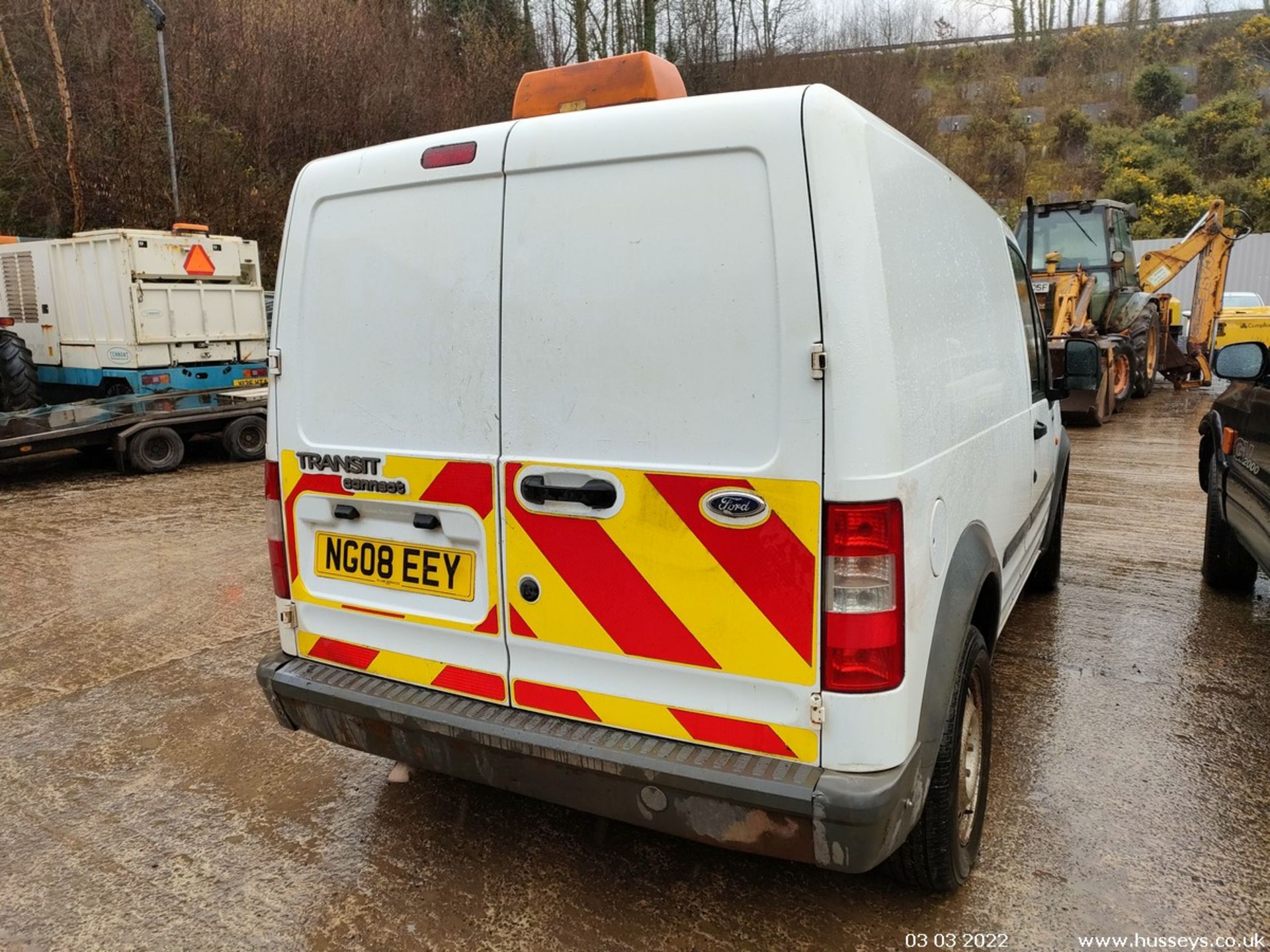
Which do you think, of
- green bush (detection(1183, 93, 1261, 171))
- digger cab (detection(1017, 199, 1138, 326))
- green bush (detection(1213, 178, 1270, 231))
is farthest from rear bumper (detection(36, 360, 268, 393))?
green bush (detection(1183, 93, 1261, 171))

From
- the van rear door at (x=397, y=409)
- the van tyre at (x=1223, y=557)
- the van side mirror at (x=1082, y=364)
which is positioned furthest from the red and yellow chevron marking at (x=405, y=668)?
the van tyre at (x=1223, y=557)

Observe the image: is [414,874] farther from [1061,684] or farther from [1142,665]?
[1142,665]

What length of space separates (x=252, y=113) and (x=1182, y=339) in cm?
1837

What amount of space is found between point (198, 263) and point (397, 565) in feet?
30.7

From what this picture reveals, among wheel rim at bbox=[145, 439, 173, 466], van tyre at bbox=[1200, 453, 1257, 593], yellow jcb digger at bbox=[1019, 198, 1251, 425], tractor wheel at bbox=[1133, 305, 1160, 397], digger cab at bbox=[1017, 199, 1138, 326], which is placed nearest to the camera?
van tyre at bbox=[1200, 453, 1257, 593]

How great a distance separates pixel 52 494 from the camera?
8.55 meters

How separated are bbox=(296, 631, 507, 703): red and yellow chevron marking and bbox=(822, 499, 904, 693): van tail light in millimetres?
927

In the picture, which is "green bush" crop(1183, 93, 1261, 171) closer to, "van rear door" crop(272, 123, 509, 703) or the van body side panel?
the van body side panel

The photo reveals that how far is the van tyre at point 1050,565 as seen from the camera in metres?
4.81

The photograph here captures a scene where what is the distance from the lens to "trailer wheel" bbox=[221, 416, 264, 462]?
33.1 feet

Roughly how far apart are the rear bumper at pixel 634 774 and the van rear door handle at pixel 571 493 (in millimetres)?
580

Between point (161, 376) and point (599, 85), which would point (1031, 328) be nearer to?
point (599, 85)

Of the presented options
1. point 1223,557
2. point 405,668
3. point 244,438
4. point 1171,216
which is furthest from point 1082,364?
point 1171,216

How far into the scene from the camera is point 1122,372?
1188 cm
